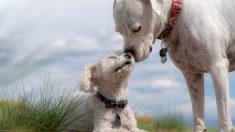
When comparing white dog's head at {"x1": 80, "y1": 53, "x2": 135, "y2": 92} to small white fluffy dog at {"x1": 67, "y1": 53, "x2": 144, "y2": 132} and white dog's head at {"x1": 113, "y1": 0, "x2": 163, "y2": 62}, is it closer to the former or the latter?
small white fluffy dog at {"x1": 67, "y1": 53, "x2": 144, "y2": 132}

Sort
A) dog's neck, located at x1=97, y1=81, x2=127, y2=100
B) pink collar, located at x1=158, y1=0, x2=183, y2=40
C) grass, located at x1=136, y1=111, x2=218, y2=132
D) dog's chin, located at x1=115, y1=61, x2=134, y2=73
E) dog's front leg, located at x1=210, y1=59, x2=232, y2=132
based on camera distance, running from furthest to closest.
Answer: grass, located at x1=136, y1=111, x2=218, y2=132
pink collar, located at x1=158, y1=0, x2=183, y2=40
dog's front leg, located at x1=210, y1=59, x2=232, y2=132
dog's neck, located at x1=97, y1=81, x2=127, y2=100
dog's chin, located at x1=115, y1=61, x2=134, y2=73

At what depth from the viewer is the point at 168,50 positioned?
6.21 m

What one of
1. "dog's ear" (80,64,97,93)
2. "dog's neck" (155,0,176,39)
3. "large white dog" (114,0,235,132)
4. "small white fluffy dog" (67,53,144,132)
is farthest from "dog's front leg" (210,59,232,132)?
"dog's ear" (80,64,97,93)

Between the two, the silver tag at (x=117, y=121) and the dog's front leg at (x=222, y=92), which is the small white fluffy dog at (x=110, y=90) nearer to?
the silver tag at (x=117, y=121)

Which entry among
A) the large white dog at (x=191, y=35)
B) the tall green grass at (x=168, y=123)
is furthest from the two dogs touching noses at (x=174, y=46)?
the tall green grass at (x=168, y=123)

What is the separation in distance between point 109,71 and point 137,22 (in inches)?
26.5

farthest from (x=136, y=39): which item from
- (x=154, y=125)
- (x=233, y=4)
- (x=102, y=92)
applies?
(x=154, y=125)

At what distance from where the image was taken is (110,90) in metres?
5.52

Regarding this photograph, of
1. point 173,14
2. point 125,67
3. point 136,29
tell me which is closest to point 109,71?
point 125,67

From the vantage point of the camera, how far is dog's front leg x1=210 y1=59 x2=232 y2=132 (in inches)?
227

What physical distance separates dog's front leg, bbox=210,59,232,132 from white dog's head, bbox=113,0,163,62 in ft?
2.78

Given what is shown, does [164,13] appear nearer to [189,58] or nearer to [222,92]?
[189,58]

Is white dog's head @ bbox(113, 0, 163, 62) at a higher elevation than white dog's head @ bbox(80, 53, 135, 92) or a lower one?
higher

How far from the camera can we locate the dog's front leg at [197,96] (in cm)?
648
